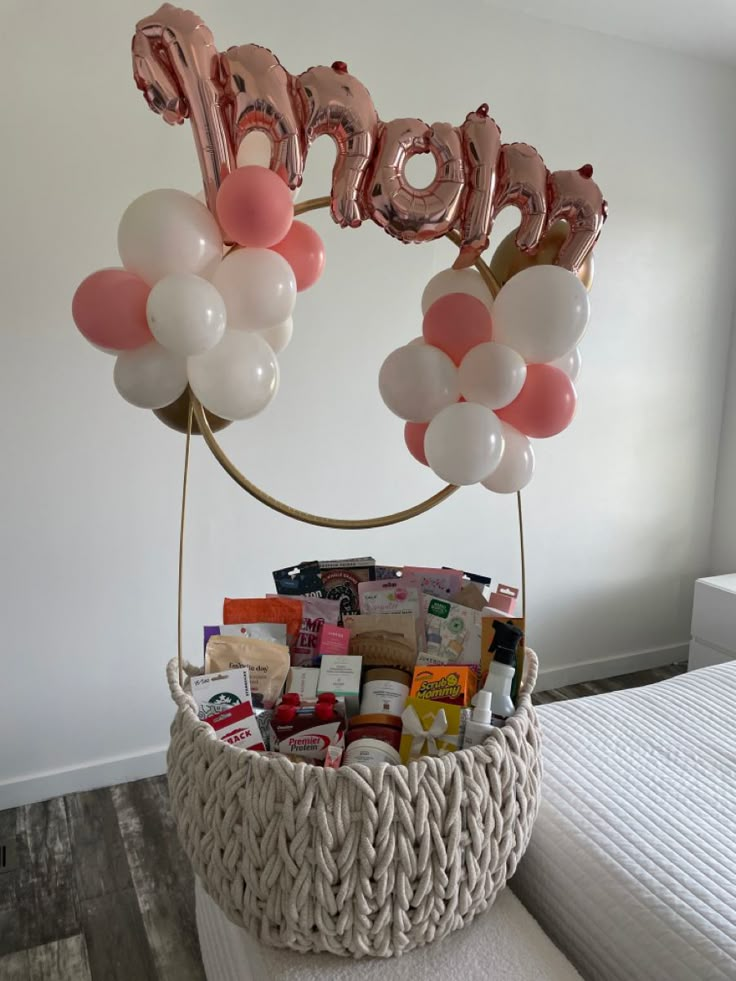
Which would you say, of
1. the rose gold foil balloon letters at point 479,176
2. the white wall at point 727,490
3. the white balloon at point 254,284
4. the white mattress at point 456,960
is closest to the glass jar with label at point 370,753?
the white mattress at point 456,960

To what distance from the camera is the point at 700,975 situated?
855 mm

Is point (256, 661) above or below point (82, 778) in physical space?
above

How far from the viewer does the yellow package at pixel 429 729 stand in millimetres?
903

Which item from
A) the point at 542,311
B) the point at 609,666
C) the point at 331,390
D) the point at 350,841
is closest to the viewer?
the point at 350,841

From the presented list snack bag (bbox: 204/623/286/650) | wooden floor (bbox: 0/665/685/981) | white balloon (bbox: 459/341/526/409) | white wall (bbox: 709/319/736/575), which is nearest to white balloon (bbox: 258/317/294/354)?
white balloon (bbox: 459/341/526/409)

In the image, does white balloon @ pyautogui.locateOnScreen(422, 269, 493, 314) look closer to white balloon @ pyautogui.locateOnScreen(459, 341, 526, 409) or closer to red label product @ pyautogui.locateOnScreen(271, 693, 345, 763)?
white balloon @ pyautogui.locateOnScreen(459, 341, 526, 409)

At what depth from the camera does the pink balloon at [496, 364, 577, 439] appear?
1041 mm

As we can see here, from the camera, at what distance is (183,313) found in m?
0.88

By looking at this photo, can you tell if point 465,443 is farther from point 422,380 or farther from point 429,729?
point 429,729

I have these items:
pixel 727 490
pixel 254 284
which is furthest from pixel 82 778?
pixel 727 490

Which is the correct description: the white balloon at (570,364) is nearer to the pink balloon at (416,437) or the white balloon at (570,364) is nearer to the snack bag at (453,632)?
the pink balloon at (416,437)

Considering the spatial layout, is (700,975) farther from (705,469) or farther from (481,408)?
(705,469)

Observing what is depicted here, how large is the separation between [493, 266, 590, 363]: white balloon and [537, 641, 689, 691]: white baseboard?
6.63 feet

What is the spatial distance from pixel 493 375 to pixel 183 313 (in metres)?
0.40
